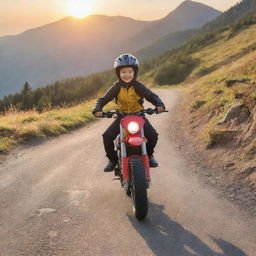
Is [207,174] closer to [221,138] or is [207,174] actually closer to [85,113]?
[221,138]

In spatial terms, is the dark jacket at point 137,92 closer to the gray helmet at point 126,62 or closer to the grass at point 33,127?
the gray helmet at point 126,62

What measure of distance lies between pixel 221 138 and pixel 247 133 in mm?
1006

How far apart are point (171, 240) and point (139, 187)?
93 centimetres

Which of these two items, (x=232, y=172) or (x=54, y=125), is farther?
(x=54, y=125)

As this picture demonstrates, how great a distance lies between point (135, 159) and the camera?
6.09 m

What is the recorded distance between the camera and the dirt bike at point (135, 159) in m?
5.86

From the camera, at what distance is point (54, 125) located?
15562 mm

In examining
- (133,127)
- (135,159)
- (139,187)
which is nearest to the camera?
(139,187)

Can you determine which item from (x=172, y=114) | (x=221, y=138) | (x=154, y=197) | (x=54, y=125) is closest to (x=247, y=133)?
(x=221, y=138)

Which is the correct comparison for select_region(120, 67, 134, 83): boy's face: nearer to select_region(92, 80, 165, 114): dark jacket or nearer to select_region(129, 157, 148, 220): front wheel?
select_region(92, 80, 165, 114): dark jacket

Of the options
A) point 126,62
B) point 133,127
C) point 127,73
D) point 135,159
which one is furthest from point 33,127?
point 135,159

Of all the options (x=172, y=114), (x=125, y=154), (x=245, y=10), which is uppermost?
(x=245, y=10)

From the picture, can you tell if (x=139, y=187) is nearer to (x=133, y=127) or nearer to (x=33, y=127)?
(x=133, y=127)

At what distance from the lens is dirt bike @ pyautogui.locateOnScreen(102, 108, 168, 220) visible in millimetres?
5860
